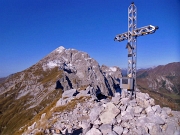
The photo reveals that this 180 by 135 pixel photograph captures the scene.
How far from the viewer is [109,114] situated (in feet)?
60.7

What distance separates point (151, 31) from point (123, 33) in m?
3.91

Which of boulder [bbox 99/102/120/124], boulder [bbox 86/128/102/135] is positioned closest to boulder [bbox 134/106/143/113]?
boulder [bbox 99/102/120/124]

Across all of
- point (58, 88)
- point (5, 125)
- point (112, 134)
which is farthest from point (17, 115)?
point (112, 134)

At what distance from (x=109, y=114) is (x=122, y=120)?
1.62 metres

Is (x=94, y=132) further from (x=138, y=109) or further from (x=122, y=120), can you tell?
(x=138, y=109)

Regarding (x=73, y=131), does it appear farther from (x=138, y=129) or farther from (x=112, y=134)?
(x=138, y=129)

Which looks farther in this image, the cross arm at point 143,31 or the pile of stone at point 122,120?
the cross arm at point 143,31

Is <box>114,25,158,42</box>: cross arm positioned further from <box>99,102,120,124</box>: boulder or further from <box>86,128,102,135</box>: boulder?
<box>86,128,102,135</box>: boulder

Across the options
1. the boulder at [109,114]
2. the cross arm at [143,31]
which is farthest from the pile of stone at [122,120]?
the cross arm at [143,31]

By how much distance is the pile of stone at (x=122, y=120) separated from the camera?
16031 millimetres

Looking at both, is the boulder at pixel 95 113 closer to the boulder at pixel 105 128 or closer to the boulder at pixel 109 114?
the boulder at pixel 109 114

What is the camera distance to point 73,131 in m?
17.6

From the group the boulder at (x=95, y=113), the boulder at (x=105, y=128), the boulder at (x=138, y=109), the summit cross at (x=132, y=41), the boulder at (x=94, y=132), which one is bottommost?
the boulder at (x=94, y=132)

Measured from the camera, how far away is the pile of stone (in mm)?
16031
